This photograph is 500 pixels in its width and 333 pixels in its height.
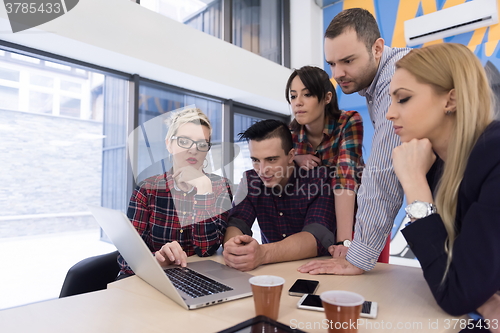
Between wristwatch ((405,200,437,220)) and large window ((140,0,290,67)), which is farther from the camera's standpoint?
large window ((140,0,290,67))

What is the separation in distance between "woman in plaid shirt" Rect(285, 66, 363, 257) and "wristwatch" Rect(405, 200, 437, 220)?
25.5 inches

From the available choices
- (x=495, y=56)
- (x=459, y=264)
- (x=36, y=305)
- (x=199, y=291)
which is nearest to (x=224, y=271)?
(x=199, y=291)

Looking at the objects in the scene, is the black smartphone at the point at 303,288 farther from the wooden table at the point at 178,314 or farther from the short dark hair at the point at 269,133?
the short dark hair at the point at 269,133

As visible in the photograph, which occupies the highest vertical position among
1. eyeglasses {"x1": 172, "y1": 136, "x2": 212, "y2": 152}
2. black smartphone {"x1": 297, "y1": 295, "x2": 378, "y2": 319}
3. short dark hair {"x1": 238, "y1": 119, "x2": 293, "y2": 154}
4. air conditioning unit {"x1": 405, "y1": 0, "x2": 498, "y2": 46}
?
air conditioning unit {"x1": 405, "y1": 0, "x2": 498, "y2": 46}

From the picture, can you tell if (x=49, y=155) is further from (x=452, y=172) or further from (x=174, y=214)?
(x=452, y=172)

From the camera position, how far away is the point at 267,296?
62cm

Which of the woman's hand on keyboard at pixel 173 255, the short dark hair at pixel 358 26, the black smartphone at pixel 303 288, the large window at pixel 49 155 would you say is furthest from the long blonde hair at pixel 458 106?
the large window at pixel 49 155

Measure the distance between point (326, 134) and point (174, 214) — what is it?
35.3 inches

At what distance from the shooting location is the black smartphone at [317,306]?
0.65 m

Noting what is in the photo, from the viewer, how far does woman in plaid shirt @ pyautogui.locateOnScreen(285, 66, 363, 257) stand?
1.50 m

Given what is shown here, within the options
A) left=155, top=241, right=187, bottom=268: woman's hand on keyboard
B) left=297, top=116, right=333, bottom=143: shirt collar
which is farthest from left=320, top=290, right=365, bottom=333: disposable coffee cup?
left=297, top=116, right=333, bottom=143: shirt collar

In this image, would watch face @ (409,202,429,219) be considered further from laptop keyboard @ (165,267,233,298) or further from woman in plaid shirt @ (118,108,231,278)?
woman in plaid shirt @ (118,108,231,278)

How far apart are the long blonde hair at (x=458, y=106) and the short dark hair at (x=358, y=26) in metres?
0.64

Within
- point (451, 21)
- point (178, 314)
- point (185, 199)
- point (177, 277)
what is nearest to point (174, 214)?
point (185, 199)
